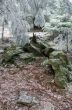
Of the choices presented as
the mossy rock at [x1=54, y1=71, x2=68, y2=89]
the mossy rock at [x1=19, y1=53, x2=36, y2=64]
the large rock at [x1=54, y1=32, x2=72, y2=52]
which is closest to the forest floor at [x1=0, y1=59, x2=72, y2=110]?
the mossy rock at [x1=54, y1=71, x2=68, y2=89]

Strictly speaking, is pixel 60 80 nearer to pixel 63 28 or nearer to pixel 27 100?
pixel 27 100

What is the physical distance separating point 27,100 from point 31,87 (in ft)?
2.79

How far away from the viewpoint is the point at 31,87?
5016 millimetres

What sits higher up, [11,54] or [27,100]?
[11,54]

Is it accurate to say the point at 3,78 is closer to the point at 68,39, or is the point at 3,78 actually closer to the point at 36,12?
the point at 36,12

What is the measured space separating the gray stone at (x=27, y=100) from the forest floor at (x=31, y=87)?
0.10m

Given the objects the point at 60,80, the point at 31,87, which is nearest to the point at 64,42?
the point at 60,80

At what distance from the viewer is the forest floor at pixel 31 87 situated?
424 centimetres

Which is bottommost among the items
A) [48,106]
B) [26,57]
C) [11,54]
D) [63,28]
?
[48,106]

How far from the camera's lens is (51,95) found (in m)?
4.67

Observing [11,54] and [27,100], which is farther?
[11,54]

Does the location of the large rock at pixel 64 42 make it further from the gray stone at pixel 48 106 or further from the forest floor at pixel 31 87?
the gray stone at pixel 48 106

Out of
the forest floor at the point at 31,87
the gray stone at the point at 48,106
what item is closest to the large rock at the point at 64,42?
the forest floor at the point at 31,87

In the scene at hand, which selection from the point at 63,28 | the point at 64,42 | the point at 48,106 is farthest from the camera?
the point at 64,42
